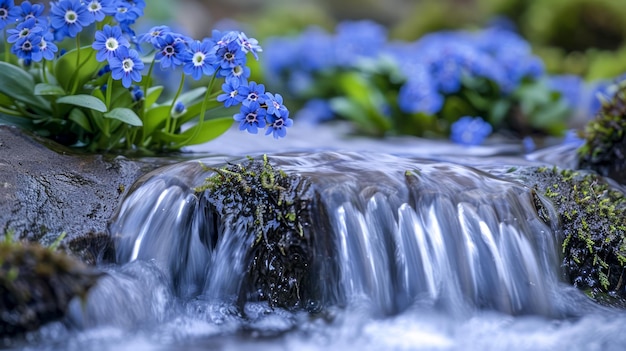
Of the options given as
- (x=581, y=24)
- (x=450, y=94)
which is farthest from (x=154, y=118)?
(x=581, y=24)

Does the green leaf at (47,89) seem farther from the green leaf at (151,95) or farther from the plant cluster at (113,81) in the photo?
the green leaf at (151,95)

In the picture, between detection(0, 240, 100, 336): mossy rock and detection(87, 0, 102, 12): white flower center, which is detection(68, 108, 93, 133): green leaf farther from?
detection(0, 240, 100, 336): mossy rock

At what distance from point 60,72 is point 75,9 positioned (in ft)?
1.02

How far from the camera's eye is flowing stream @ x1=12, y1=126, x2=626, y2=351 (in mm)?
2275

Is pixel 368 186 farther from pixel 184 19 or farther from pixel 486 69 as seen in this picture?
pixel 184 19

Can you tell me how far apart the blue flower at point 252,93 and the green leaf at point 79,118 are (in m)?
0.71

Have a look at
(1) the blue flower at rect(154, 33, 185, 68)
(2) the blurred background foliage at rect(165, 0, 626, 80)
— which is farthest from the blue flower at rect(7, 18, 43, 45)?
(2) the blurred background foliage at rect(165, 0, 626, 80)

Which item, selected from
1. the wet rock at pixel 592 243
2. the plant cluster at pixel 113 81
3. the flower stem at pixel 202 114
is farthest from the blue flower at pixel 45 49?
the wet rock at pixel 592 243

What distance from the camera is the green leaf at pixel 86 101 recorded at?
2.72 metres

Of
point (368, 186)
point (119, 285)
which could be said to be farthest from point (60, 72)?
point (368, 186)

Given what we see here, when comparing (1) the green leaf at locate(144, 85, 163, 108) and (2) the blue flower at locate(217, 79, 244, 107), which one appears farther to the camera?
(1) the green leaf at locate(144, 85, 163, 108)

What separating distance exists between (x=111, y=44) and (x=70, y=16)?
229 millimetres

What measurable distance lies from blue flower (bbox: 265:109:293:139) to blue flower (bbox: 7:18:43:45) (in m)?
0.95

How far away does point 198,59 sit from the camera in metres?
2.68
